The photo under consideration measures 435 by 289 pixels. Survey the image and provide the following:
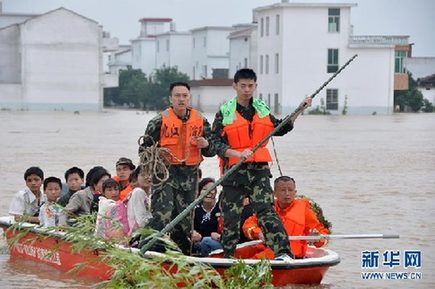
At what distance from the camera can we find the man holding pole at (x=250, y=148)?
8.00m

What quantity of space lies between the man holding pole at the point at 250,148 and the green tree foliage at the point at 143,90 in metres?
56.9

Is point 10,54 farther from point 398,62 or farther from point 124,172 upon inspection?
point 124,172

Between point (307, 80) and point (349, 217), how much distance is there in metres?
43.7

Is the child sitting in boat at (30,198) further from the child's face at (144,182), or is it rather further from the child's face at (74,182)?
the child's face at (144,182)

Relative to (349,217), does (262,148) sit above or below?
above

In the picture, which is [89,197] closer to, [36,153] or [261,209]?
[261,209]

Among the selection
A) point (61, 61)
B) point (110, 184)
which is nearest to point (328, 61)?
point (61, 61)

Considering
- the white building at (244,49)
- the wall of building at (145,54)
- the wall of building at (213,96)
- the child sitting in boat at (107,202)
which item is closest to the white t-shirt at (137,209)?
the child sitting in boat at (107,202)

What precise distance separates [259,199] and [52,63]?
54.0 meters

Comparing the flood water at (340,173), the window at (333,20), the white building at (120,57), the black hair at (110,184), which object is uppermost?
the window at (333,20)

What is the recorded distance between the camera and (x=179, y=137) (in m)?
8.31

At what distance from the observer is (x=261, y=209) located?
26.5ft

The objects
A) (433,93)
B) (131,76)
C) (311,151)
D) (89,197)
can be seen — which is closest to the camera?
(89,197)

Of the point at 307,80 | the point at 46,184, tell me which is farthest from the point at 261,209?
the point at 307,80
